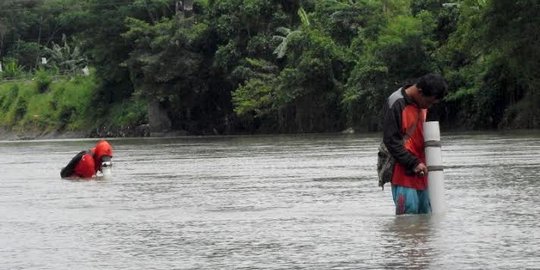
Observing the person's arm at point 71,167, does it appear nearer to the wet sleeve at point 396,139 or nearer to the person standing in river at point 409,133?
the person standing in river at point 409,133

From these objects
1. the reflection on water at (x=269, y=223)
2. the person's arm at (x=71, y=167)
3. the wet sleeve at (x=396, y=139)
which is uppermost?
the wet sleeve at (x=396, y=139)

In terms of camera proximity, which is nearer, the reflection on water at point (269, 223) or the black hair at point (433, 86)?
the reflection on water at point (269, 223)

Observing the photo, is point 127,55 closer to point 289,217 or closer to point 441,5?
point 441,5

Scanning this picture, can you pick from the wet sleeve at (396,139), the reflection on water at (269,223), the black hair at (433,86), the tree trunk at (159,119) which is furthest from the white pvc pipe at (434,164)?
the tree trunk at (159,119)

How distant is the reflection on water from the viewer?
9008 millimetres

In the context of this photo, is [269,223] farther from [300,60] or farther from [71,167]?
[300,60]

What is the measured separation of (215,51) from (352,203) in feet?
186

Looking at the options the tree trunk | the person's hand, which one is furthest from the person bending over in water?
the tree trunk

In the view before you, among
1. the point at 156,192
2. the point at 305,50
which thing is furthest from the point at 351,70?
the point at 156,192

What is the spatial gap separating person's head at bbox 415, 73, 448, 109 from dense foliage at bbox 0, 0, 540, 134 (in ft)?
114

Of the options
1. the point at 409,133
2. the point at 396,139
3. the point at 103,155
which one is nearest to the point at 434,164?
the point at 409,133

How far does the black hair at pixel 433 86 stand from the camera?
10781mm

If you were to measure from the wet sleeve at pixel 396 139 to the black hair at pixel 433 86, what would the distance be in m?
0.33

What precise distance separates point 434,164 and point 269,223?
165 cm
